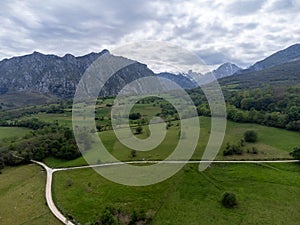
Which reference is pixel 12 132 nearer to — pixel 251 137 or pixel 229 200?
pixel 251 137

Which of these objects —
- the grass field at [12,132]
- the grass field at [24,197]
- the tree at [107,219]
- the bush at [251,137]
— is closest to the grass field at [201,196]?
the tree at [107,219]

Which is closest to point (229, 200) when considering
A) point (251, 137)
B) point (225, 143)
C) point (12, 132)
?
point (225, 143)

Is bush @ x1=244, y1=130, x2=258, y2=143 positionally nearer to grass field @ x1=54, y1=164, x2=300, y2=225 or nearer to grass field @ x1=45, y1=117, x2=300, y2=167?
grass field @ x1=45, y1=117, x2=300, y2=167

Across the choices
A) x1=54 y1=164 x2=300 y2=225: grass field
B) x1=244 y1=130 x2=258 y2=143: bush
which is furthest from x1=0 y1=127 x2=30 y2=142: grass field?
x1=244 y1=130 x2=258 y2=143: bush

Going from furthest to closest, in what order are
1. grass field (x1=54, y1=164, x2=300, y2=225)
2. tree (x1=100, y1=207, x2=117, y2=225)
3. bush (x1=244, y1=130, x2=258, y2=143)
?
bush (x1=244, y1=130, x2=258, y2=143) → grass field (x1=54, y1=164, x2=300, y2=225) → tree (x1=100, y1=207, x2=117, y2=225)

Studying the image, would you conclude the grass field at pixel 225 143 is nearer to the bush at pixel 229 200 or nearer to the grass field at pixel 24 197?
the grass field at pixel 24 197
